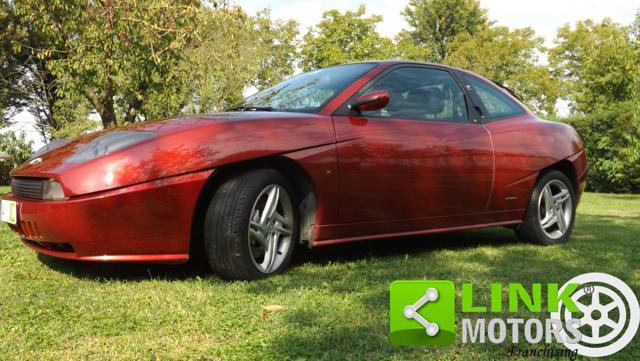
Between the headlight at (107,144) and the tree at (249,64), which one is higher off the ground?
the tree at (249,64)

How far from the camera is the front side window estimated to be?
4.13m

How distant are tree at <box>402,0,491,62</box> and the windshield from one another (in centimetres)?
4584

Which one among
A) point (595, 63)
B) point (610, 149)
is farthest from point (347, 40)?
point (610, 149)

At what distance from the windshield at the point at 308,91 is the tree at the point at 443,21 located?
150ft

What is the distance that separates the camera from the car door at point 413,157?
371 centimetres

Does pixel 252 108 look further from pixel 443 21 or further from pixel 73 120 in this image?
pixel 443 21

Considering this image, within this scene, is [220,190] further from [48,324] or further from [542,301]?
[542,301]

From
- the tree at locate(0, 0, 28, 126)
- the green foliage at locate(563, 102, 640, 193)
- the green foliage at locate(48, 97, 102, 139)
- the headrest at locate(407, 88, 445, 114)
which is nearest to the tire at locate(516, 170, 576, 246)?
the headrest at locate(407, 88, 445, 114)

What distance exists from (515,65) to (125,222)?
125 ft

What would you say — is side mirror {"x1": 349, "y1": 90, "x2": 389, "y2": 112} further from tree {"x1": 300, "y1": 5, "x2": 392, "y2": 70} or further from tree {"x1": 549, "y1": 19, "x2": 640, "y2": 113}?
tree {"x1": 300, "y1": 5, "x2": 392, "y2": 70}

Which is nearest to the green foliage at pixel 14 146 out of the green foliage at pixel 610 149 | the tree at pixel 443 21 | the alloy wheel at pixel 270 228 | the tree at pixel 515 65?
the alloy wheel at pixel 270 228

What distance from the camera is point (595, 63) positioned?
27062 mm

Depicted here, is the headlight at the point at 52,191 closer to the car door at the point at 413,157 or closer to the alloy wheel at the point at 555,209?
the car door at the point at 413,157

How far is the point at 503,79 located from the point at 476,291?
36610 millimetres
